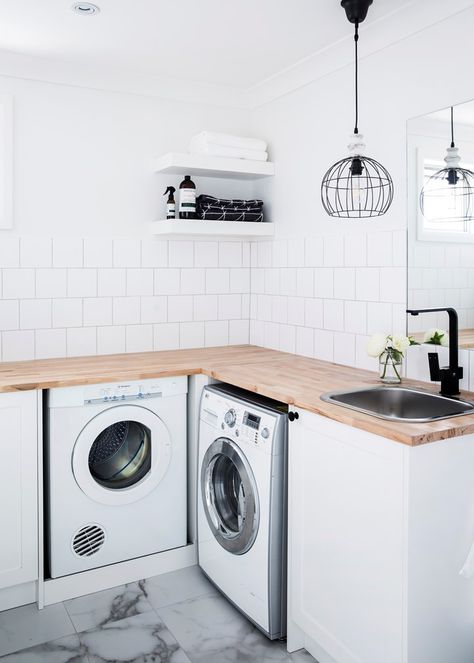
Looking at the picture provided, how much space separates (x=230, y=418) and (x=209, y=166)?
1.43 meters

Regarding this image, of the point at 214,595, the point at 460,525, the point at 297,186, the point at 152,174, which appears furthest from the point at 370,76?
the point at 214,595

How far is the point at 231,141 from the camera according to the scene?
3.19 m

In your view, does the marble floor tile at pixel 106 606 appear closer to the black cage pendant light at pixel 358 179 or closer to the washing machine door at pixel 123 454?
the washing machine door at pixel 123 454

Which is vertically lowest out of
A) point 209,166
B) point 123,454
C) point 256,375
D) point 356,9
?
point 123,454

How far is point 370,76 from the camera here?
104 inches

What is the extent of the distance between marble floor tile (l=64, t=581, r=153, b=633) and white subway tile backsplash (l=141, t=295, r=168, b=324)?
1405 mm

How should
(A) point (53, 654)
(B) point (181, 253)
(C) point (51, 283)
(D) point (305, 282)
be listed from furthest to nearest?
(B) point (181, 253), (D) point (305, 282), (C) point (51, 283), (A) point (53, 654)

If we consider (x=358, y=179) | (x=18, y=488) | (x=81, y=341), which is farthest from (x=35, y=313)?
(x=358, y=179)

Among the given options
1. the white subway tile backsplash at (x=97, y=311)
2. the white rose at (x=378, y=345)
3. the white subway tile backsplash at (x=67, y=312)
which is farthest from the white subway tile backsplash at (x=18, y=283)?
the white rose at (x=378, y=345)

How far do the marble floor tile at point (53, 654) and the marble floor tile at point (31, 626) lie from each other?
0.03 meters

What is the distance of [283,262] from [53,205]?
4.20 ft

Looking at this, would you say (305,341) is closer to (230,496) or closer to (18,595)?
(230,496)

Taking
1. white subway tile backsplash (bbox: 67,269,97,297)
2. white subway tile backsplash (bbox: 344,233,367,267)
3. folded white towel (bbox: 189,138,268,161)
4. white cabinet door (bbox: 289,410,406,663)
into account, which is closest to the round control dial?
white cabinet door (bbox: 289,410,406,663)

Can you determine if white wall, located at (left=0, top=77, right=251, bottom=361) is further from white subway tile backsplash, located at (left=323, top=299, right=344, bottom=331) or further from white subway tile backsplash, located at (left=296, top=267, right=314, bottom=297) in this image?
white subway tile backsplash, located at (left=323, top=299, right=344, bottom=331)
